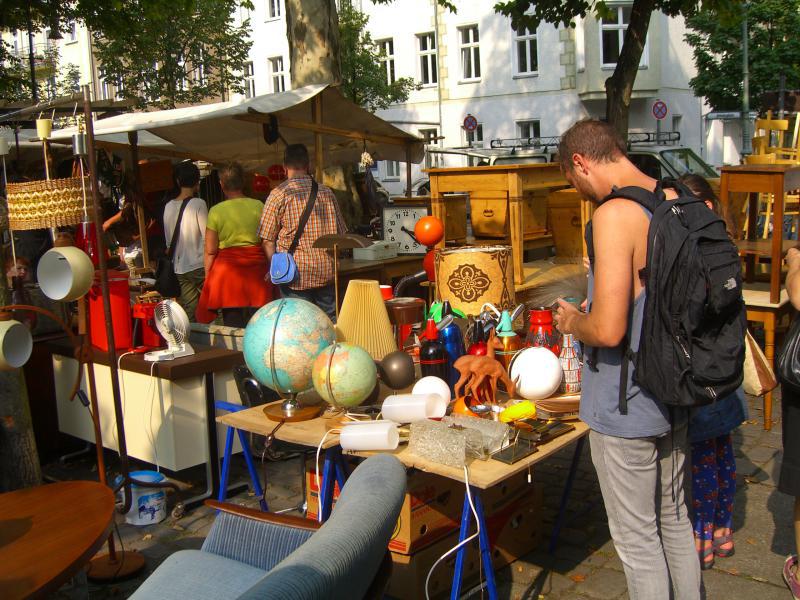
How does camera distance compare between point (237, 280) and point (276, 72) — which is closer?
point (237, 280)

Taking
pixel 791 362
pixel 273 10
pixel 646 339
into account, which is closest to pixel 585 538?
pixel 791 362

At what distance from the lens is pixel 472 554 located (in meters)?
3.59

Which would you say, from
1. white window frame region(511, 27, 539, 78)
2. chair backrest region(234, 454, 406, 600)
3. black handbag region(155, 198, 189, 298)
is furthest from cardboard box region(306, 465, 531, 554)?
white window frame region(511, 27, 539, 78)

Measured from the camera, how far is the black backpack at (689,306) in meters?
2.44

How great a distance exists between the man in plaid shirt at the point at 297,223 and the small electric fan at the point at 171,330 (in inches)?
44.4

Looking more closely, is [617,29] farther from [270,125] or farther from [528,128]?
[270,125]

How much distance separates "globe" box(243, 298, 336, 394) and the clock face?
15.7ft

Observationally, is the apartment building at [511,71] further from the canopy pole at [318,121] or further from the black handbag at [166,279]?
the black handbag at [166,279]

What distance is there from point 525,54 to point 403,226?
22333 millimetres

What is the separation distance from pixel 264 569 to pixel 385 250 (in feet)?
18.5

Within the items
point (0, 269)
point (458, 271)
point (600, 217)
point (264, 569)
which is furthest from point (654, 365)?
point (0, 269)

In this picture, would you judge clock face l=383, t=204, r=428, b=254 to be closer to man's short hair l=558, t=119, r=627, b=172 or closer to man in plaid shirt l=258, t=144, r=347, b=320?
man in plaid shirt l=258, t=144, r=347, b=320

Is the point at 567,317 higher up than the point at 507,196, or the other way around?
the point at 507,196

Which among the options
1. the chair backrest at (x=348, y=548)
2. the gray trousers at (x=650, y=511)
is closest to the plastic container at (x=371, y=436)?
the gray trousers at (x=650, y=511)
